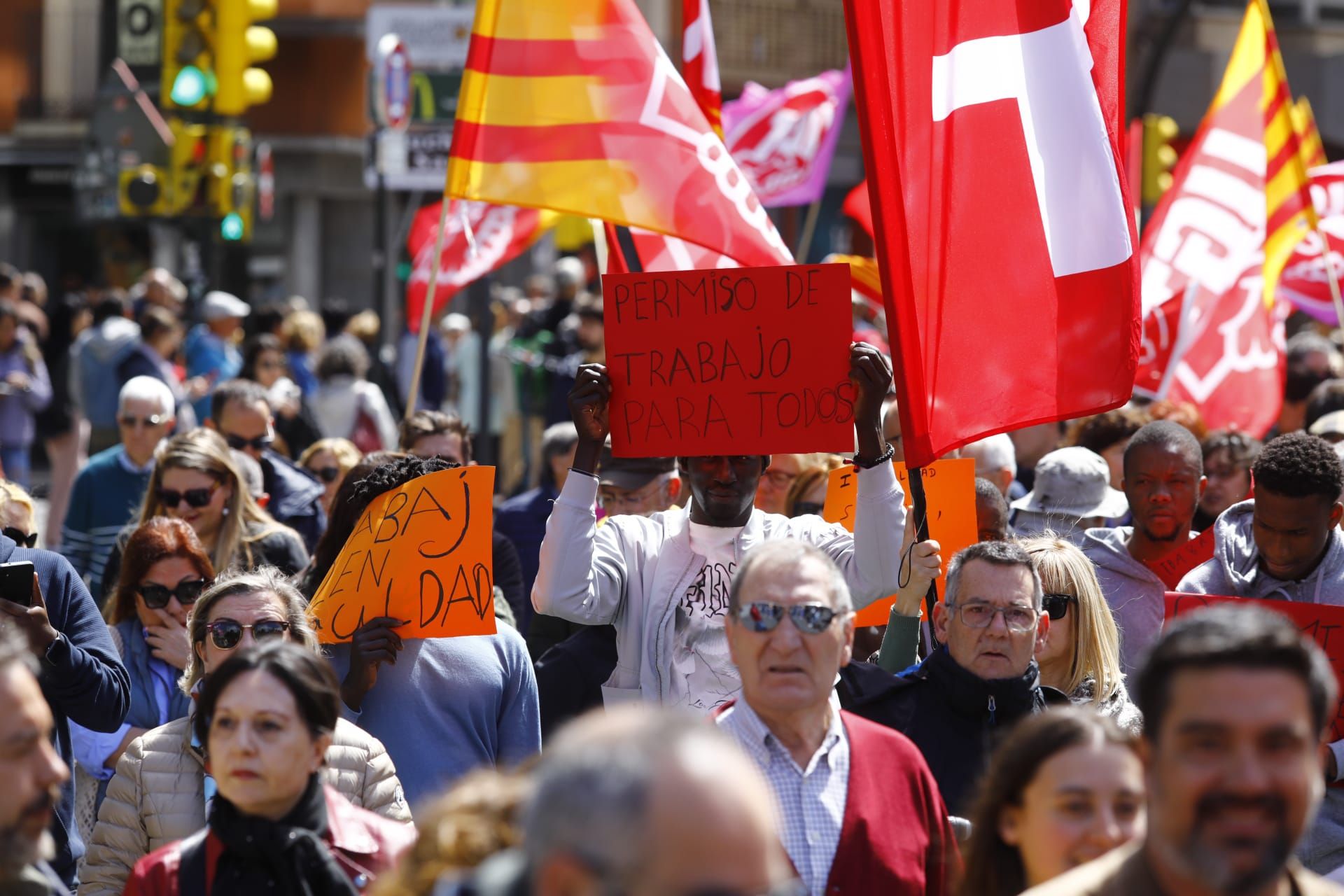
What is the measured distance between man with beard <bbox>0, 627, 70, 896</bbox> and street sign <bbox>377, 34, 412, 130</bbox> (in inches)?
426

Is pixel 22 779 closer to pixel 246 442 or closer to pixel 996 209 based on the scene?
pixel 996 209

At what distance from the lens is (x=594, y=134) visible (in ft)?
23.4

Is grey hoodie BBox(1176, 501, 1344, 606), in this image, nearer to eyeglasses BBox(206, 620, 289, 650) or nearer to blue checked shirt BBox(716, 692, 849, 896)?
blue checked shirt BBox(716, 692, 849, 896)

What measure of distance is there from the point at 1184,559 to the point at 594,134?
272 centimetres

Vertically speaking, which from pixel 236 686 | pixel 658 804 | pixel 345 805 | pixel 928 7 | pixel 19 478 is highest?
pixel 928 7

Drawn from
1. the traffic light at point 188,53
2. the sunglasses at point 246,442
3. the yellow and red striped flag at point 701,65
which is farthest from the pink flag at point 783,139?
the sunglasses at point 246,442

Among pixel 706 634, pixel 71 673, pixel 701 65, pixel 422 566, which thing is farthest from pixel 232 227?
pixel 706 634

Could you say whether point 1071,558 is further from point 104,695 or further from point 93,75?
point 93,75

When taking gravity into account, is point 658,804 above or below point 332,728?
above

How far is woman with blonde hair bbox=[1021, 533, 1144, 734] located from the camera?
485 cm

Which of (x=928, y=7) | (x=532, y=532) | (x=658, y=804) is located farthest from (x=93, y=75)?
(x=658, y=804)

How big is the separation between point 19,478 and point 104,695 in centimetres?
969

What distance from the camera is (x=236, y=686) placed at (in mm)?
3482

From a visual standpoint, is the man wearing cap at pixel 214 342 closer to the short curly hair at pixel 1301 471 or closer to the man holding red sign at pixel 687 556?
the man holding red sign at pixel 687 556
